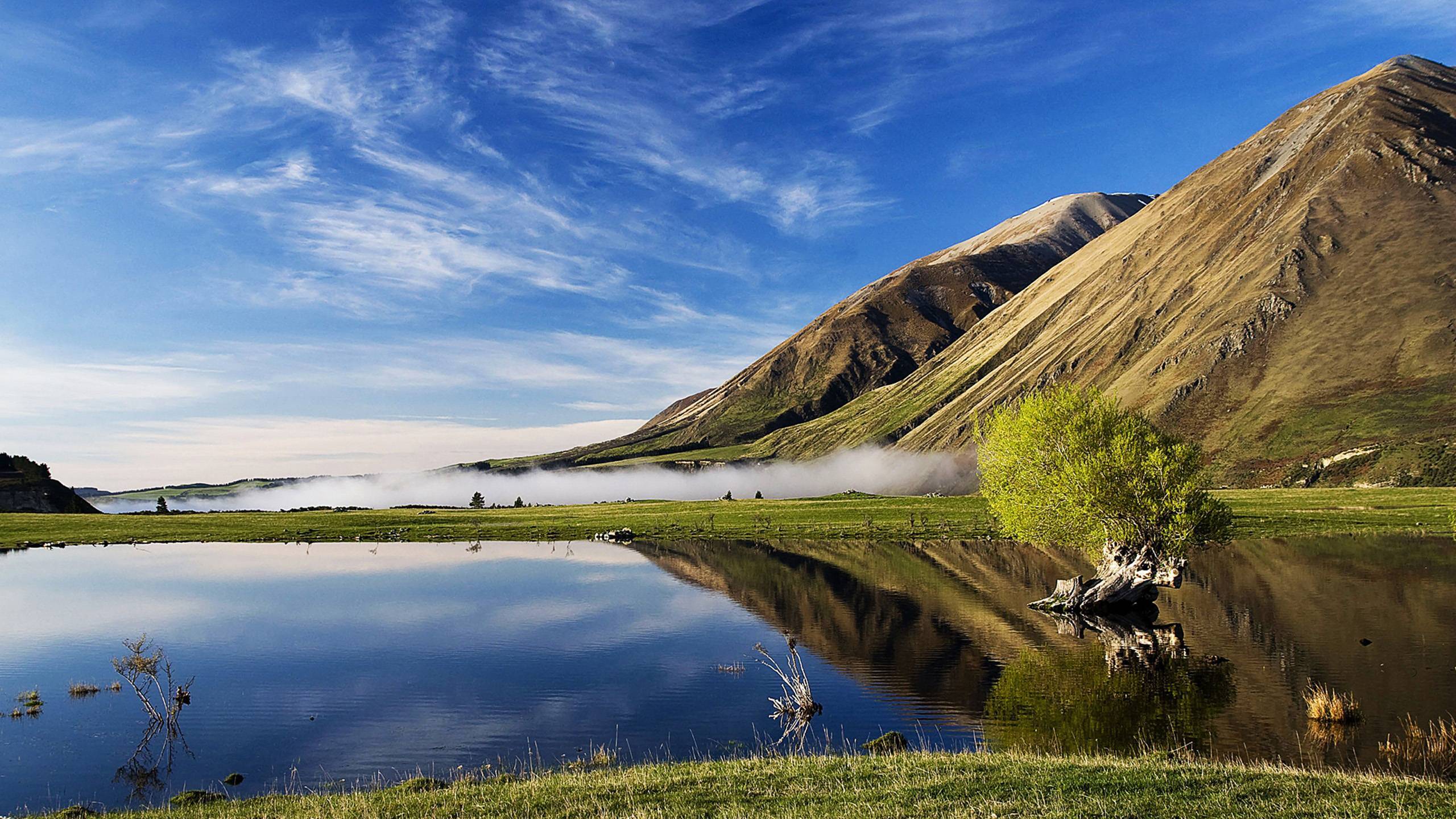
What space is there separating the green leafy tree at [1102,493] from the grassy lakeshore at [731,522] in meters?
50.3

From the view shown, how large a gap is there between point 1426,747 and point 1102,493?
28.9m

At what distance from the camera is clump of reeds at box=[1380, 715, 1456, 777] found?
2450 centimetres

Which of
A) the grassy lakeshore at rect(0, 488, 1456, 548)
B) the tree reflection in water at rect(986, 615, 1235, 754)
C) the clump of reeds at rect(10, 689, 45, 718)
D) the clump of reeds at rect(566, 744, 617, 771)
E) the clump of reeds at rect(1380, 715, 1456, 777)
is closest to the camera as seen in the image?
the clump of reeds at rect(1380, 715, 1456, 777)

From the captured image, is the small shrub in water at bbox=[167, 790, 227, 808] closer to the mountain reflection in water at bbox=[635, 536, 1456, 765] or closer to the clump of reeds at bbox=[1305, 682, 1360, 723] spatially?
the mountain reflection in water at bbox=[635, 536, 1456, 765]

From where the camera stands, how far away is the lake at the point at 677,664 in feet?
96.5

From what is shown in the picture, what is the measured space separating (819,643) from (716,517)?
93.3 meters

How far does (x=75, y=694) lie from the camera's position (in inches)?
1500

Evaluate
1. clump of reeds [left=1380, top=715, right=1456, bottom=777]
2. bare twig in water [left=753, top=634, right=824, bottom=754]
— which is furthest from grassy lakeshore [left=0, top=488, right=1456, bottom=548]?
clump of reeds [left=1380, top=715, right=1456, bottom=777]

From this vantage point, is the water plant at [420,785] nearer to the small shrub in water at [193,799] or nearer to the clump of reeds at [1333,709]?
the small shrub in water at [193,799]

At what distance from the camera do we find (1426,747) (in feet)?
86.0

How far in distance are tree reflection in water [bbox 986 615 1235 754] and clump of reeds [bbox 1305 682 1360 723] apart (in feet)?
10.4

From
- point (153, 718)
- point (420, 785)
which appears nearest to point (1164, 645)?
point (420, 785)

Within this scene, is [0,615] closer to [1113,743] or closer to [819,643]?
[819,643]

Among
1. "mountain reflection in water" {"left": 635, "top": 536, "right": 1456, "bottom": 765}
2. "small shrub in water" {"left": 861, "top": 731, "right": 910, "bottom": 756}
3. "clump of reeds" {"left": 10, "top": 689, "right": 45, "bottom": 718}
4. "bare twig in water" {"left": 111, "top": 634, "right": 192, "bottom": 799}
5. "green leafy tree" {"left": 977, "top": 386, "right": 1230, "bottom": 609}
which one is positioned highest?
"green leafy tree" {"left": 977, "top": 386, "right": 1230, "bottom": 609}
